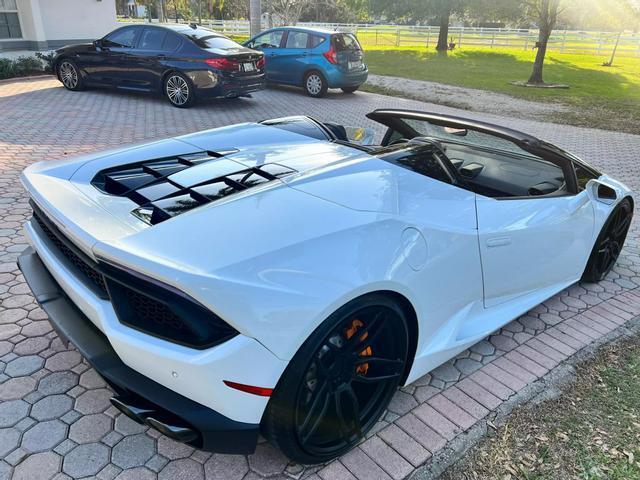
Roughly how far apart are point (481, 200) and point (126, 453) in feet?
6.74

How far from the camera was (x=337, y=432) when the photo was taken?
2107mm

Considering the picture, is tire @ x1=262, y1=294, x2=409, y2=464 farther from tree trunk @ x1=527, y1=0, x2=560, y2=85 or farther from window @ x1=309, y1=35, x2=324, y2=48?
tree trunk @ x1=527, y1=0, x2=560, y2=85

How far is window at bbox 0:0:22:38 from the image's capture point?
14.2m

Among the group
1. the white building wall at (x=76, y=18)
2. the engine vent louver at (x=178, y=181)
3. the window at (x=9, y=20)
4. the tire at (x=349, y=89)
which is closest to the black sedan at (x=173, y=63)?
the tire at (x=349, y=89)

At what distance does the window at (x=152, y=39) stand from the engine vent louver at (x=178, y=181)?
8.55 m

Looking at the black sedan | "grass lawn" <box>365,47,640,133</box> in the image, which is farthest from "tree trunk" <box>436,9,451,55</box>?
the black sedan

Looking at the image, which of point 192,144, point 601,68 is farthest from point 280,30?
point 601,68

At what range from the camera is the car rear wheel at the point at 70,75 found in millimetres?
10969

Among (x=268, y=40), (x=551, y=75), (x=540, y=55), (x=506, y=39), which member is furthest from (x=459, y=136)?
(x=506, y=39)

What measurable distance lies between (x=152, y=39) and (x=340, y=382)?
10092 millimetres

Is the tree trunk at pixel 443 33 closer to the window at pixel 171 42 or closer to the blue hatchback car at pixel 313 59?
the blue hatchback car at pixel 313 59

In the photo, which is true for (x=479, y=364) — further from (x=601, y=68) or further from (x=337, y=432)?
(x=601, y=68)

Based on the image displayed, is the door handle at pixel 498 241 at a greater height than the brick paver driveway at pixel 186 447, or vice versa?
the door handle at pixel 498 241

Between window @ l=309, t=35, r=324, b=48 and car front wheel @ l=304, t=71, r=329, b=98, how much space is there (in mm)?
676
